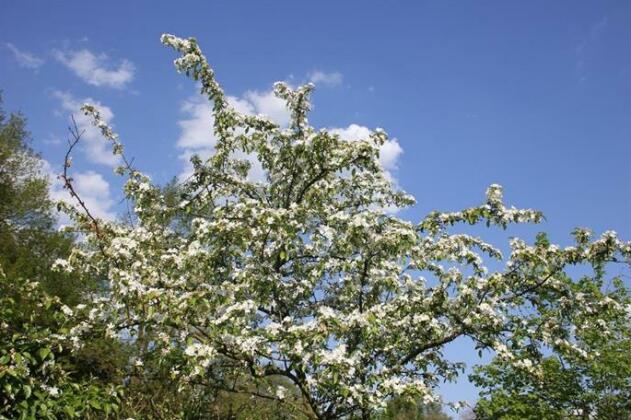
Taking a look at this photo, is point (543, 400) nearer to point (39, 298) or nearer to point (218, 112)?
point (218, 112)

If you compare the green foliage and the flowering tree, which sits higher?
the flowering tree

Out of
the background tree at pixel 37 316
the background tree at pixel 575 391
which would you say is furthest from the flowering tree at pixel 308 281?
the background tree at pixel 575 391

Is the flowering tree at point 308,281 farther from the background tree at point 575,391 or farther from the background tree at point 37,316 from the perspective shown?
the background tree at point 575,391

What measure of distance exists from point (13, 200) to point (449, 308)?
106 feet

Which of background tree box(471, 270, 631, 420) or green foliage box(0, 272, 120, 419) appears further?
background tree box(471, 270, 631, 420)

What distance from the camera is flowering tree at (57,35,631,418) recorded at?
8.07 metres

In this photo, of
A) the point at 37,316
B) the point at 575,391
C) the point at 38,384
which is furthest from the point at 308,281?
the point at 575,391

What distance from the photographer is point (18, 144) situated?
1448 inches

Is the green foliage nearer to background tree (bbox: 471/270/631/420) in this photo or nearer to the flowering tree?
the flowering tree

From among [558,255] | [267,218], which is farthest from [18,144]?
[558,255]

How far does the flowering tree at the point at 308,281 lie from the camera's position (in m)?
8.07

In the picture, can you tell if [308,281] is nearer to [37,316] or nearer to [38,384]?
[38,384]

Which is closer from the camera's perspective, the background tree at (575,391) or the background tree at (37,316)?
the background tree at (37,316)

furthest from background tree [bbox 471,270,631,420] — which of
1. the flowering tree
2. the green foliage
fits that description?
the green foliage
